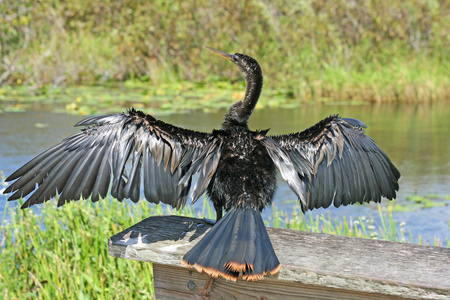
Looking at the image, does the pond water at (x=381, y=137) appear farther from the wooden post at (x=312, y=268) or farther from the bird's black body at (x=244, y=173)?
the wooden post at (x=312, y=268)

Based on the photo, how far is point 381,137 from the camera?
25.4 feet

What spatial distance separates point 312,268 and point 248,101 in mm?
1021

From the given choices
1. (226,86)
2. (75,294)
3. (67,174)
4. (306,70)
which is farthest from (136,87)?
(67,174)

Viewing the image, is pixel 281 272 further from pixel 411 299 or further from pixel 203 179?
pixel 203 179

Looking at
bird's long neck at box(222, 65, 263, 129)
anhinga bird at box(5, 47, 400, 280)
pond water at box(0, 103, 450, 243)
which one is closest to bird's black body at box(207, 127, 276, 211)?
anhinga bird at box(5, 47, 400, 280)

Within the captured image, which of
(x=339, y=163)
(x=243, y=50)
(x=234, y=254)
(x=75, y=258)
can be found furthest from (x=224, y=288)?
(x=243, y=50)

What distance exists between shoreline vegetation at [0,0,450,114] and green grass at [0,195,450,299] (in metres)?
6.54

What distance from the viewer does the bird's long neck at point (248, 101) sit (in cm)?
268

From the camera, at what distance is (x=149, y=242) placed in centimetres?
Result: 210

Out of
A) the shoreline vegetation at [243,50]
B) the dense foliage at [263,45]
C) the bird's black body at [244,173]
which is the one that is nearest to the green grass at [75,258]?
the bird's black body at [244,173]

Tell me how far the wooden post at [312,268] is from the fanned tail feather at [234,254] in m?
0.06

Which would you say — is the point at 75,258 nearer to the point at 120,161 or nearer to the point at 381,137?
the point at 120,161

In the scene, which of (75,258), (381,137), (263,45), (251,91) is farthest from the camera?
(263,45)

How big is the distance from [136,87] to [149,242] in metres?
10.0
